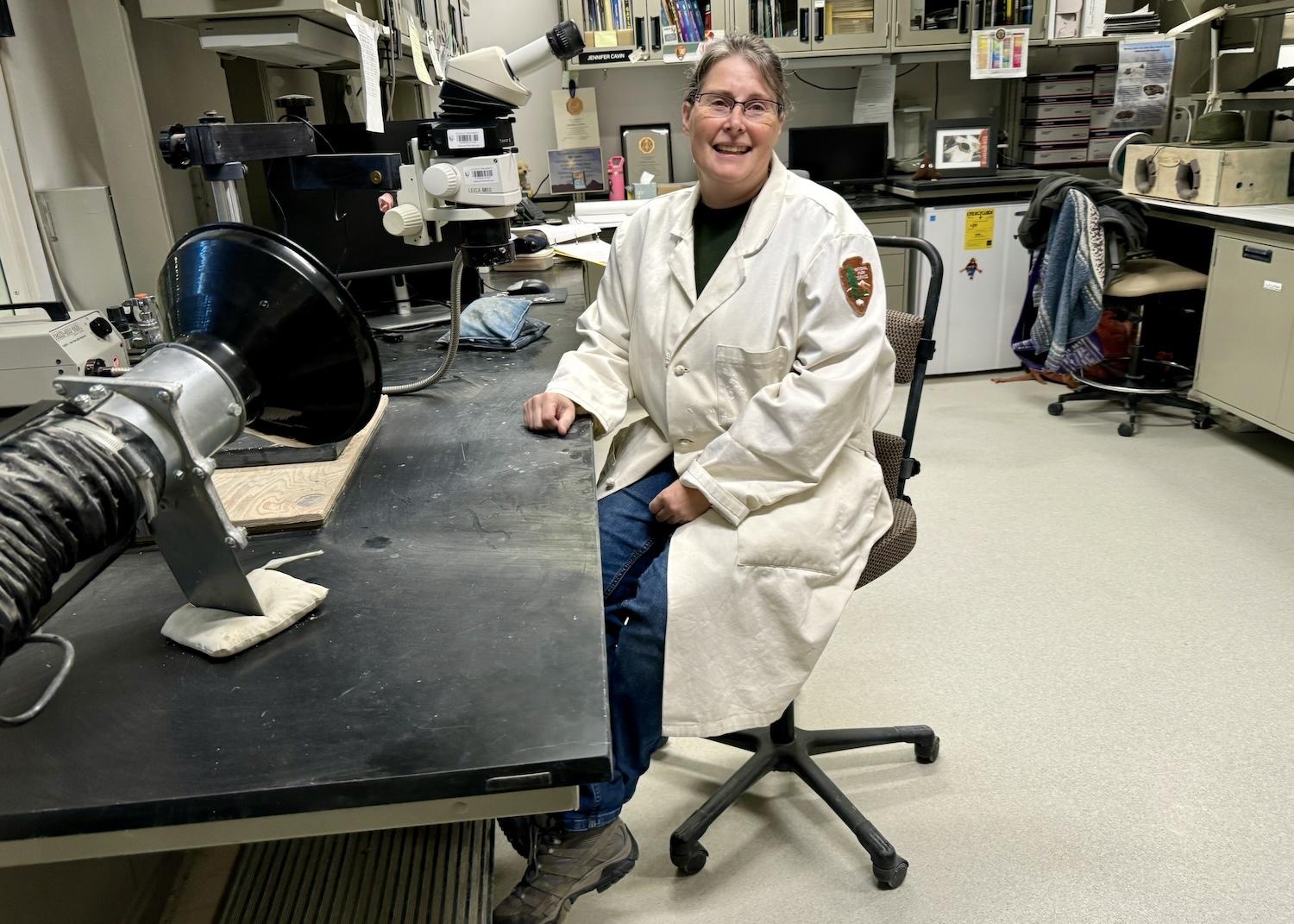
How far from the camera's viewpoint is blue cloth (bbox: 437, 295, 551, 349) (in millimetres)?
1945

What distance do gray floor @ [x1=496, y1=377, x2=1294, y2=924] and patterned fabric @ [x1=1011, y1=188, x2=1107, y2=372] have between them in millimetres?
767

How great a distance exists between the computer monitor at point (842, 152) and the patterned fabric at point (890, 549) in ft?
10.6

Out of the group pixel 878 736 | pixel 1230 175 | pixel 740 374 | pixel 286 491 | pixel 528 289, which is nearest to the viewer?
pixel 286 491

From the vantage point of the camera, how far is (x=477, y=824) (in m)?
1.43

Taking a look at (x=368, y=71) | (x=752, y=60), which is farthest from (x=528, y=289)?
(x=752, y=60)

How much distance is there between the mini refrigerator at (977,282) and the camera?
4184mm

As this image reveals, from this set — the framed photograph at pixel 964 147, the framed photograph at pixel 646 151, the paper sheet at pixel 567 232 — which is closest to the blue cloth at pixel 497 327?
the paper sheet at pixel 567 232

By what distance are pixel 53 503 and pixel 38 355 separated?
772 millimetres

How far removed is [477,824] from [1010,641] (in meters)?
1.47

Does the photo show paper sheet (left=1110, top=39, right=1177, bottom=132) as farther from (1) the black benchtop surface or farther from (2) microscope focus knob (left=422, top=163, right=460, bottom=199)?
(1) the black benchtop surface

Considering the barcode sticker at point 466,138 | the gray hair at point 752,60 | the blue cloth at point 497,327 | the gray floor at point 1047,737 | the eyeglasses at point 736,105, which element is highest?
the gray hair at point 752,60

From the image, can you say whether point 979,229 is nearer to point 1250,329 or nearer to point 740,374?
point 1250,329

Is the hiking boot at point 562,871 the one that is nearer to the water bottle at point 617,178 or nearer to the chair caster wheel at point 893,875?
the chair caster wheel at point 893,875

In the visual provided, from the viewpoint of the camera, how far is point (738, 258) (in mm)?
1623
